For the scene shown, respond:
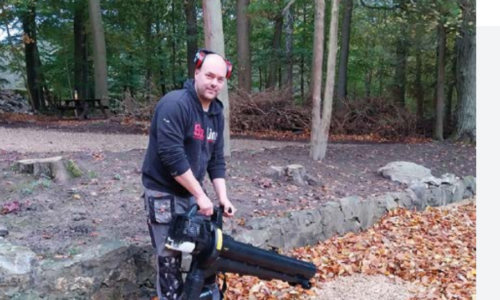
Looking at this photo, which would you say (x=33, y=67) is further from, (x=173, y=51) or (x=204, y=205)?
(x=204, y=205)

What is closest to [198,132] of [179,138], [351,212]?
[179,138]

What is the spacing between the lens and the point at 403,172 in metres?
7.20

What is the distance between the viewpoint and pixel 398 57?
55.9ft

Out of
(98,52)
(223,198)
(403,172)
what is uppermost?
(98,52)

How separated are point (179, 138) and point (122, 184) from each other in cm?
271

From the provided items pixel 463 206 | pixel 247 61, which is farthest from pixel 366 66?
pixel 463 206

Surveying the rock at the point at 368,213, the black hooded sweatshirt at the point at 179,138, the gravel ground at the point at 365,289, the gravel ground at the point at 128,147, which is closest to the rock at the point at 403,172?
the rock at the point at 368,213

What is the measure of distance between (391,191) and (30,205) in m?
4.46

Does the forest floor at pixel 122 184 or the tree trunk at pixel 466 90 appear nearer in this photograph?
the forest floor at pixel 122 184

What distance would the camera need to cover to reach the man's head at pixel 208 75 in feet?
Answer: 8.05

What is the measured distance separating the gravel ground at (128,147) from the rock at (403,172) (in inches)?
102

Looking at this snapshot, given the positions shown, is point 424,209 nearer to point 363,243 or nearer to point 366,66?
point 363,243

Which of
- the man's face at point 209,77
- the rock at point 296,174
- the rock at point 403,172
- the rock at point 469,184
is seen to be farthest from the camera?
the rock at point 469,184

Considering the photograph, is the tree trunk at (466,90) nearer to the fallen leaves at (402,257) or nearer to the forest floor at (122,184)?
the forest floor at (122,184)
